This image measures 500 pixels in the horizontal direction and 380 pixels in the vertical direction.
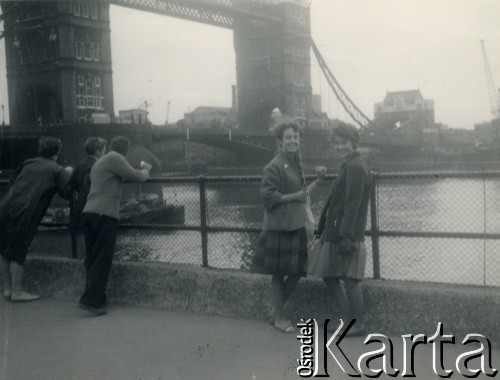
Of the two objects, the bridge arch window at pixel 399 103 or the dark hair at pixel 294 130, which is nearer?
the dark hair at pixel 294 130

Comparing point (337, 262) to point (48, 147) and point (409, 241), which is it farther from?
point (409, 241)

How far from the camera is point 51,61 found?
54.7 metres

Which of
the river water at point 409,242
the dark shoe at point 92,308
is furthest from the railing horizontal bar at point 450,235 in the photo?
the river water at point 409,242

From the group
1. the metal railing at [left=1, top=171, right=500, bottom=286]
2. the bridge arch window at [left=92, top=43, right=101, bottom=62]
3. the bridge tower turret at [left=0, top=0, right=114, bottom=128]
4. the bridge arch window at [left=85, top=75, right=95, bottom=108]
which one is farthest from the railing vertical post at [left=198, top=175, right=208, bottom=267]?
the bridge arch window at [left=92, top=43, right=101, bottom=62]

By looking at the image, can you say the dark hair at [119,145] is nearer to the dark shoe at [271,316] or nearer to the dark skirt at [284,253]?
the dark skirt at [284,253]

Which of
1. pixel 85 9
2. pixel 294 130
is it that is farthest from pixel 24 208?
pixel 85 9

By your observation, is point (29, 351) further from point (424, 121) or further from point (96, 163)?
point (424, 121)

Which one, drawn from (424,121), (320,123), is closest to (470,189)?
(320,123)

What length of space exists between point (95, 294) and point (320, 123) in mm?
63925

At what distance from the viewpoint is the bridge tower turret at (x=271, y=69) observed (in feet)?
235

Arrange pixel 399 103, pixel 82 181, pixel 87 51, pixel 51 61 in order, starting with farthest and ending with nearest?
1. pixel 399 103
2. pixel 87 51
3. pixel 51 61
4. pixel 82 181

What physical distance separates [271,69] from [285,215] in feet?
232

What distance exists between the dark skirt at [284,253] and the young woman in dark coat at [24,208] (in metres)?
2.10

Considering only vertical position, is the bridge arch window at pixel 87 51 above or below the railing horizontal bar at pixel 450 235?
above
